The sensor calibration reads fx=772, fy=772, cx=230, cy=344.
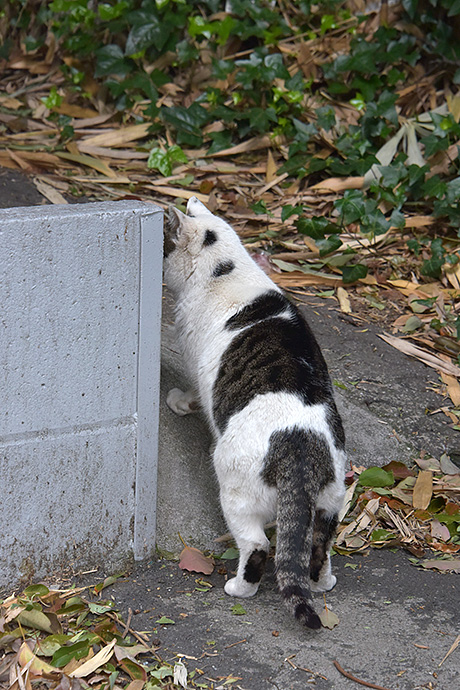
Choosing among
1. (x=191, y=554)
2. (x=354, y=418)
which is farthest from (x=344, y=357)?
(x=191, y=554)

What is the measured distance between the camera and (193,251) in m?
3.86

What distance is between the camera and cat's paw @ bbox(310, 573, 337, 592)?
3279 millimetres

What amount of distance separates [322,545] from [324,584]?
0.61ft

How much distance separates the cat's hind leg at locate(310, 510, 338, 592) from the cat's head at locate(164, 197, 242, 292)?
4.25 ft

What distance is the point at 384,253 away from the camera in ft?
19.3

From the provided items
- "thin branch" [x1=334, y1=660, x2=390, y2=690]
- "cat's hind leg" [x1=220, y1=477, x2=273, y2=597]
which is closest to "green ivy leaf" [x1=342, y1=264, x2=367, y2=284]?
"cat's hind leg" [x1=220, y1=477, x2=273, y2=597]

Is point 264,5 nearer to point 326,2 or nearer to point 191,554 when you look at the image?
point 326,2

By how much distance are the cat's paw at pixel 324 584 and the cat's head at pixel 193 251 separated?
1.50 m

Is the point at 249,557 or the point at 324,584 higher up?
the point at 249,557

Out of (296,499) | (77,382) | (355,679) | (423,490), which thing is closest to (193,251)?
(77,382)

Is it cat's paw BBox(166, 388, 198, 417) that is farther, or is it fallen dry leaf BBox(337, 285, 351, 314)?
fallen dry leaf BBox(337, 285, 351, 314)

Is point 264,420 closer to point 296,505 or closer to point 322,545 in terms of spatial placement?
point 296,505

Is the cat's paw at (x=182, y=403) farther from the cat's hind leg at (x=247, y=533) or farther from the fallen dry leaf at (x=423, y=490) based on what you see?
the fallen dry leaf at (x=423, y=490)

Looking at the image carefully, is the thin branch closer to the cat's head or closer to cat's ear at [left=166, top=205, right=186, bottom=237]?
the cat's head
